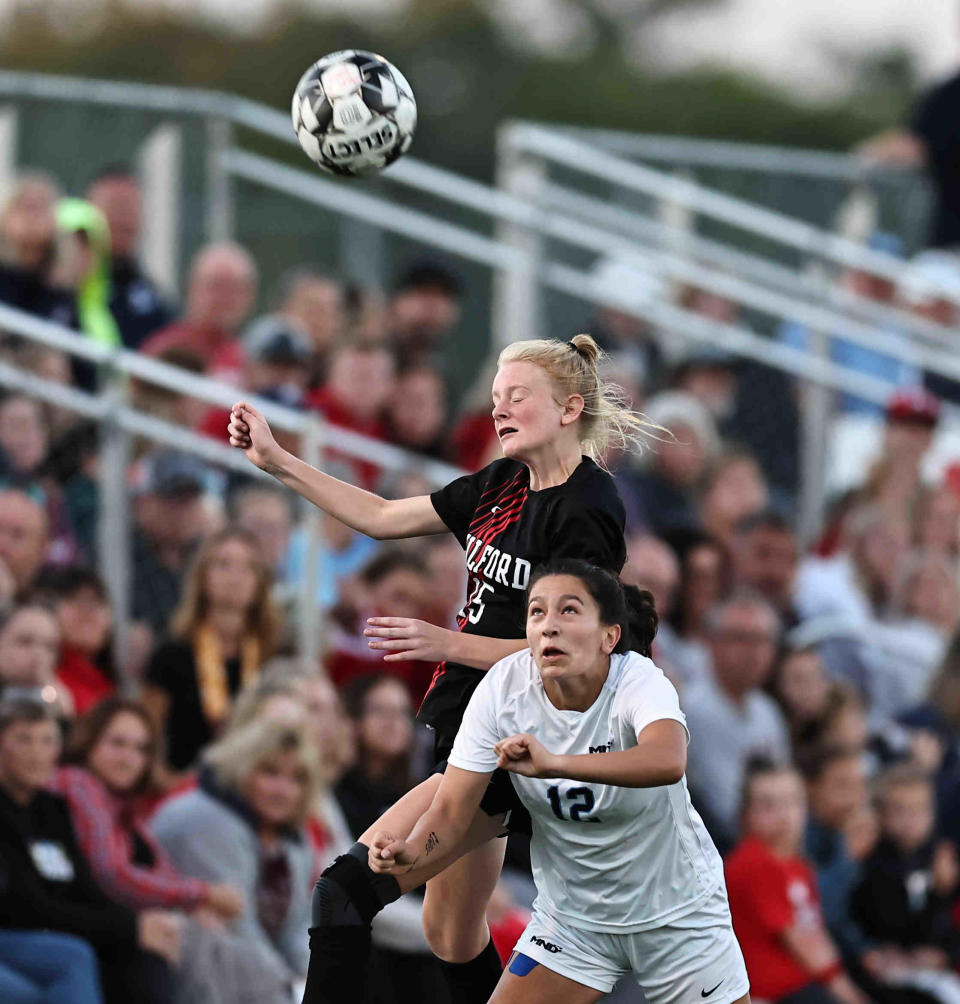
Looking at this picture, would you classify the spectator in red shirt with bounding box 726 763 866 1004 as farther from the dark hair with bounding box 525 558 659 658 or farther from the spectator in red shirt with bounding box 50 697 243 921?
the dark hair with bounding box 525 558 659 658

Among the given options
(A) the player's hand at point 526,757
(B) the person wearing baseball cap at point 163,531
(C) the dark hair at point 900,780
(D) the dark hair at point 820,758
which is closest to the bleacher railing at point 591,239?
(D) the dark hair at point 820,758

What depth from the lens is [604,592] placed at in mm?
5324

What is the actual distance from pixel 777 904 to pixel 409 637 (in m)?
3.88

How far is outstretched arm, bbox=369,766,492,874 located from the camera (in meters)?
5.45

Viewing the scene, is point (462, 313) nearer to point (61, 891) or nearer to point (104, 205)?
point (104, 205)

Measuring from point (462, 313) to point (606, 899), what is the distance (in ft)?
27.1

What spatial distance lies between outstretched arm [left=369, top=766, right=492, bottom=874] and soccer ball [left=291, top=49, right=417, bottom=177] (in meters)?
1.82

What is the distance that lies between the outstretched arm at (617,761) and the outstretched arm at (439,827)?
31 cm

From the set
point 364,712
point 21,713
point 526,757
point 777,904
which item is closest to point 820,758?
point 777,904

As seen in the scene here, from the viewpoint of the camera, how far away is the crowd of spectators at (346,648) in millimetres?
7609

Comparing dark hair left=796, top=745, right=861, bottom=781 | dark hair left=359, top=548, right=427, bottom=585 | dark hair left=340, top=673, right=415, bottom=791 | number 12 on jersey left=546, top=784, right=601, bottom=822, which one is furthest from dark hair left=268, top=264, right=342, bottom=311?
number 12 on jersey left=546, top=784, right=601, bottom=822

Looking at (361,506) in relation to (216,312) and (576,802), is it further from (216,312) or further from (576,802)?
(216,312)

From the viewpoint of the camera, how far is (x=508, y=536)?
18.5 ft

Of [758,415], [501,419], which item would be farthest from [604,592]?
[758,415]
